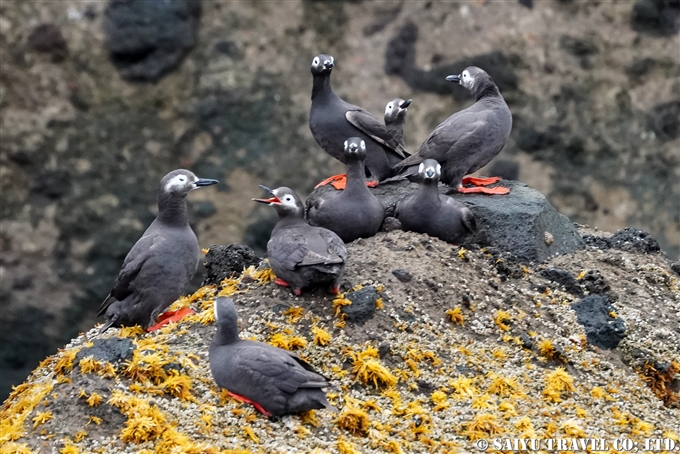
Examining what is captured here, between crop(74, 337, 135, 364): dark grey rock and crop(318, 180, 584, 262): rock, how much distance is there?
3765 millimetres

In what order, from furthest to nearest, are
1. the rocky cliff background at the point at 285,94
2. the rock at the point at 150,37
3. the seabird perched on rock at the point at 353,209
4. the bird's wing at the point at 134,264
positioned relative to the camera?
the rock at the point at 150,37
the rocky cliff background at the point at 285,94
the seabird perched on rock at the point at 353,209
the bird's wing at the point at 134,264

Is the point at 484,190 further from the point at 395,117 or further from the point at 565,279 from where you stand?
the point at 395,117

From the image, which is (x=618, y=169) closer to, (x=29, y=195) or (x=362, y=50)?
(x=362, y=50)

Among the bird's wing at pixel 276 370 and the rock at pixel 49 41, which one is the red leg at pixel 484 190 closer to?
the bird's wing at pixel 276 370

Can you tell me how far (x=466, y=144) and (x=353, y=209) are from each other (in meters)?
1.66

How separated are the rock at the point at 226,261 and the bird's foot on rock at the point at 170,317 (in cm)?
78

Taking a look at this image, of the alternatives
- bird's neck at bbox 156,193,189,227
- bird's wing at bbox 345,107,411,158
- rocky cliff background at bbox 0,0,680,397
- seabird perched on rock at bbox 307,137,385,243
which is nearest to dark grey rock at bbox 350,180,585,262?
bird's wing at bbox 345,107,411,158

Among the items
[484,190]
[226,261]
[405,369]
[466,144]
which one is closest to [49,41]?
[226,261]

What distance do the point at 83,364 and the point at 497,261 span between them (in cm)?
424

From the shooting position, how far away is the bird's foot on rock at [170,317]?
27.5 feet

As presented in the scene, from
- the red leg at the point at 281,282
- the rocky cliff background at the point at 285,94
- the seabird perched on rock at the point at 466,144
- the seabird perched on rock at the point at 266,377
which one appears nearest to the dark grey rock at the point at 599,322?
the seabird perched on rock at the point at 466,144

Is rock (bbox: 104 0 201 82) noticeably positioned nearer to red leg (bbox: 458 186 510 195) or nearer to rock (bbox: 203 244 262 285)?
rock (bbox: 203 244 262 285)

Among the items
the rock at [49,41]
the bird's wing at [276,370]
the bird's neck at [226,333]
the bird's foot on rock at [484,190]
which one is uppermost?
the rock at [49,41]

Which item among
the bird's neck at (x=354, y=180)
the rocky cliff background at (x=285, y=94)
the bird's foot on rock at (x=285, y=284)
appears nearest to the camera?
the bird's foot on rock at (x=285, y=284)
